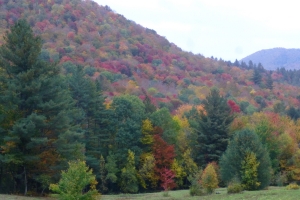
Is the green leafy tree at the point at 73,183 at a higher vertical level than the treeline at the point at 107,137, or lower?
lower

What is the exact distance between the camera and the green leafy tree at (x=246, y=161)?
38375mm

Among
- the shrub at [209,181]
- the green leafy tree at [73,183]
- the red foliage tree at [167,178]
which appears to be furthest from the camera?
the red foliage tree at [167,178]

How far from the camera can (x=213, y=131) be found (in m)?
56.1

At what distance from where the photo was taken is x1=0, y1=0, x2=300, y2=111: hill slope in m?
126


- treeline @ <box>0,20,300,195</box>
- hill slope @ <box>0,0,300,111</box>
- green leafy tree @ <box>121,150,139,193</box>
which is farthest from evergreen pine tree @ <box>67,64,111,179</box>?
hill slope @ <box>0,0,300,111</box>

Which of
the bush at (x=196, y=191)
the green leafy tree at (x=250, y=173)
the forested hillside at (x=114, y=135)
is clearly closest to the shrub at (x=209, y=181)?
the forested hillside at (x=114, y=135)

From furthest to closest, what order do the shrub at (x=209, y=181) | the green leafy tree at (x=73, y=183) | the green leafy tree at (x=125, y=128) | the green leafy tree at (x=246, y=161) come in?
1. the green leafy tree at (x=125, y=128)
2. the green leafy tree at (x=246, y=161)
3. the shrub at (x=209, y=181)
4. the green leafy tree at (x=73, y=183)

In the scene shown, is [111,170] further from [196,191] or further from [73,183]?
[73,183]

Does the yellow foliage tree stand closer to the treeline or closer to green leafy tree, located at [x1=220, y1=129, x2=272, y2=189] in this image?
the treeline

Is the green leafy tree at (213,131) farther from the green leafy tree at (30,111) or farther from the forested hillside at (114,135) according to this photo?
the green leafy tree at (30,111)

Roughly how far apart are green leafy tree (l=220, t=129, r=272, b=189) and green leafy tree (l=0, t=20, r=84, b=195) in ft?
52.8

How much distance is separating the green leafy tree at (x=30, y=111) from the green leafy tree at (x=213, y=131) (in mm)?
26110

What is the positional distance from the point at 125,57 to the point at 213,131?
102725 millimetres

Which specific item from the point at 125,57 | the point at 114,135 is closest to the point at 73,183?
the point at 114,135
